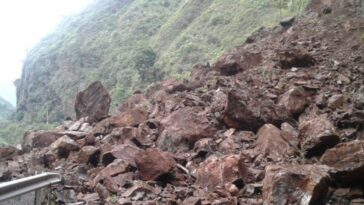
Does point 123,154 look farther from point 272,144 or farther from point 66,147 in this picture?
point 272,144

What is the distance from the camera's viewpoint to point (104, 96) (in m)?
11.7

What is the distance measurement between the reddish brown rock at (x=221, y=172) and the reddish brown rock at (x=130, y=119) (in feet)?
11.0

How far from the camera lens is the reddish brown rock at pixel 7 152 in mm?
9047

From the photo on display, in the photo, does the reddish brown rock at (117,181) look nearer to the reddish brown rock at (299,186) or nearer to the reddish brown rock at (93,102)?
the reddish brown rock at (299,186)

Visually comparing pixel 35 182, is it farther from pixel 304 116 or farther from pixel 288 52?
pixel 288 52

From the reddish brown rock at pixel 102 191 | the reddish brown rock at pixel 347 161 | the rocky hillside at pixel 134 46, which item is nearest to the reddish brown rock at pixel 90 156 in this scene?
the reddish brown rock at pixel 102 191

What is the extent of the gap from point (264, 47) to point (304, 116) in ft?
18.0

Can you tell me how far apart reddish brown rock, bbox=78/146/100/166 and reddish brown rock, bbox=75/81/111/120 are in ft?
11.3

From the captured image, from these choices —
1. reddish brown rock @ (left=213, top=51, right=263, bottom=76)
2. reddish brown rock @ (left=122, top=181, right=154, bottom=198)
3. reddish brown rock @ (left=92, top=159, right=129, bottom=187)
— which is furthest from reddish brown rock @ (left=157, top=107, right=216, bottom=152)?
reddish brown rock @ (left=213, top=51, right=263, bottom=76)

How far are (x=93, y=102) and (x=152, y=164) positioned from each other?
5732mm

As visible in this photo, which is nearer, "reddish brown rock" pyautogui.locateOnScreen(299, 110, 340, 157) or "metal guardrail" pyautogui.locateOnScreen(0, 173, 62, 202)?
"metal guardrail" pyautogui.locateOnScreen(0, 173, 62, 202)

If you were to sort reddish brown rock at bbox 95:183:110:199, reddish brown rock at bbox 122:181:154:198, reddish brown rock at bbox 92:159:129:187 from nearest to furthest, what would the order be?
reddish brown rock at bbox 122:181:154:198 < reddish brown rock at bbox 95:183:110:199 < reddish brown rock at bbox 92:159:129:187

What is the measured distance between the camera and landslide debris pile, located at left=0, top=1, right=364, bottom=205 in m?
5.45

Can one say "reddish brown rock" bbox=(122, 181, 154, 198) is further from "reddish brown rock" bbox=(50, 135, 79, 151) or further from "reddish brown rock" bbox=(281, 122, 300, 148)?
"reddish brown rock" bbox=(50, 135, 79, 151)
